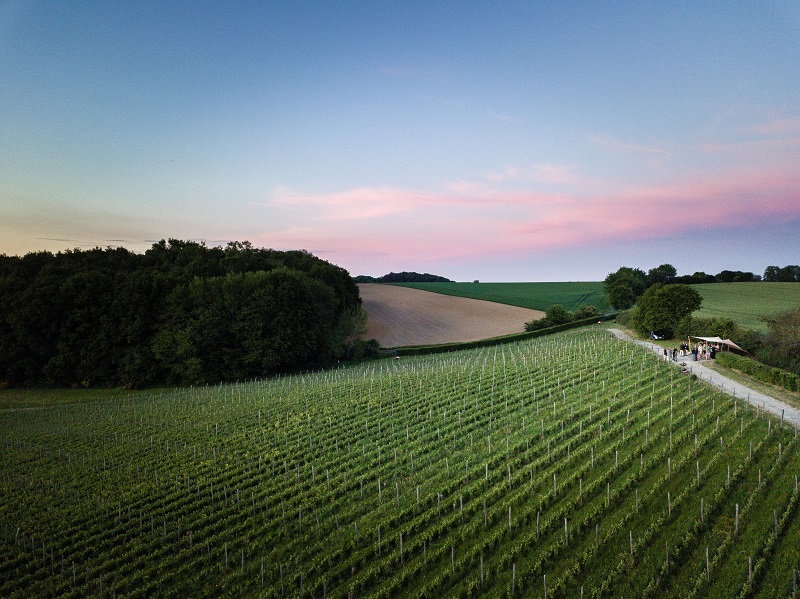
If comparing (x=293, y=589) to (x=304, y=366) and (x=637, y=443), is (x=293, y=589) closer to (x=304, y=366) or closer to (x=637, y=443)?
(x=637, y=443)

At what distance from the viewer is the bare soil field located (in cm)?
7812

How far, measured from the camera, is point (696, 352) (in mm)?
41375

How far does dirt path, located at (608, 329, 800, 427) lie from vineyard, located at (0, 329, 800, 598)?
119 cm

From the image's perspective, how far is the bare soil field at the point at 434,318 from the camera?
78125 mm

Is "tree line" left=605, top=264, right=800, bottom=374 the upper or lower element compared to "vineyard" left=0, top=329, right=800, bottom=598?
upper

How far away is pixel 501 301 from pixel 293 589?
95114 millimetres

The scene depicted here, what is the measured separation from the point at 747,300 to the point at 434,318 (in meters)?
52.2

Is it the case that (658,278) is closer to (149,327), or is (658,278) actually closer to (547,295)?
(547,295)

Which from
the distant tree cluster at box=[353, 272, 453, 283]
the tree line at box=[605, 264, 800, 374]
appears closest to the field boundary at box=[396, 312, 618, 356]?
the tree line at box=[605, 264, 800, 374]

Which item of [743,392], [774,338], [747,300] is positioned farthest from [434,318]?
[743,392]

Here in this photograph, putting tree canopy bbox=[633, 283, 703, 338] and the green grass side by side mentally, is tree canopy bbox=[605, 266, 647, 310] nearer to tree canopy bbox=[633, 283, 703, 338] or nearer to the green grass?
tree canopy bbox=[633, 283, 703, 338]

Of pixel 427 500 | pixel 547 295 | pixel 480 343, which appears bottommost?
pixel 427 500

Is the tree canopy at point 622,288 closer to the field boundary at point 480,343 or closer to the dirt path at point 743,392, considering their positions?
the field boundary at point 480,343

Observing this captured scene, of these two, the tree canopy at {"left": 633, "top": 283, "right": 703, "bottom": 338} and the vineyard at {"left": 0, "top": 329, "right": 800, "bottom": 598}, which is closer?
the vineyard at {"left": 0, "top": 329, "right": 800, "bottom": 598}
